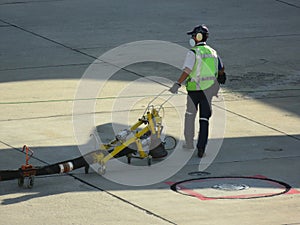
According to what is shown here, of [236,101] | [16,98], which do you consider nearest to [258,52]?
[236,101]

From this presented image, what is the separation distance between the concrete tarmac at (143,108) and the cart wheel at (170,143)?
10 cm

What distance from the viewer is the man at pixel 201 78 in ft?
45.7

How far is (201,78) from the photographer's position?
45.9 feet

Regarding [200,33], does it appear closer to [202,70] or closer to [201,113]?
[202,70]

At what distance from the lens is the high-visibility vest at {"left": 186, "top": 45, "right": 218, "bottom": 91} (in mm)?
13953

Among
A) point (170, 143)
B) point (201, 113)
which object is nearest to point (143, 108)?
point (170, 143)

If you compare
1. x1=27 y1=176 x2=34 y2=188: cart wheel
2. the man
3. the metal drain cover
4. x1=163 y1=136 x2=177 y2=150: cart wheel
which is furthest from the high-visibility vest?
x1=27 y1=176 x2=34 y2=188: cart wheel

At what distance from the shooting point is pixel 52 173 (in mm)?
12758

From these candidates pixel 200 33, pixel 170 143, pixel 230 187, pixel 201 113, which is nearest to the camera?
pixel 230 187

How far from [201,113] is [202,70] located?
2.06 feet

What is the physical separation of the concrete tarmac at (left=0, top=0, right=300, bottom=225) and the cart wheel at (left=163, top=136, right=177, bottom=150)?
0.10m

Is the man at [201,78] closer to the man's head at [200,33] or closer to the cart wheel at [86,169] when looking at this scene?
the man's head at [200,33]

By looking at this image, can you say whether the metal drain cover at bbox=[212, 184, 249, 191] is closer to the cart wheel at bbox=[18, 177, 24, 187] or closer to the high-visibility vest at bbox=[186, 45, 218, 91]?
the high-visibility vest at bbox=[186, 45, 218, 91]

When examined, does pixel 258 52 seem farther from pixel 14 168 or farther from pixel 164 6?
pixel 14 168
